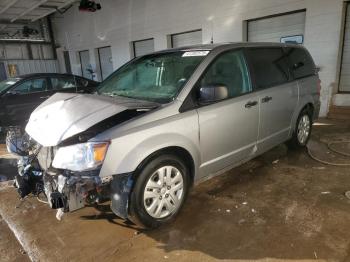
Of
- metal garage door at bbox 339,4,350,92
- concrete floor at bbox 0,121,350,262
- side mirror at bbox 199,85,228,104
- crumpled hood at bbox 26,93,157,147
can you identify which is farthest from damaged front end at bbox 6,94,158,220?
metal garage door at bbox 339,4,350,92

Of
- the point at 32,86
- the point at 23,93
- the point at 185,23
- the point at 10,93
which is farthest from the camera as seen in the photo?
the point at 185,23

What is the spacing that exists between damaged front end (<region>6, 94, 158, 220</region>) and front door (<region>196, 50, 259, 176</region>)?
694 millimetres

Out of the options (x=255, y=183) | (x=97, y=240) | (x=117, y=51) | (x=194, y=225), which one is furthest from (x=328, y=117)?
(x=117, y=51)

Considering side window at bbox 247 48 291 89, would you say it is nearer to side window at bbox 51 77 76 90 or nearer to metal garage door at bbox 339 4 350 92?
metal garage door at bbox 339 4 350 92

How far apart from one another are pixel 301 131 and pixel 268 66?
146 centimetres

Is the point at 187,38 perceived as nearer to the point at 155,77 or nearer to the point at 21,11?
the point at 155,77

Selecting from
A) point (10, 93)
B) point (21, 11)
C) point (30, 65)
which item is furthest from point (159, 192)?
point (30, 65)

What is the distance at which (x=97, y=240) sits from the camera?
98.3 inches

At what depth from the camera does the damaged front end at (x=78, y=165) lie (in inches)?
85.1

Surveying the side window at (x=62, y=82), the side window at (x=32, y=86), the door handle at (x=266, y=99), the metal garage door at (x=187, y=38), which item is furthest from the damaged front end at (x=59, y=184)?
the metal garage door at (x=187, y=38)

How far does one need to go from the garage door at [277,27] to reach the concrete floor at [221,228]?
484cm

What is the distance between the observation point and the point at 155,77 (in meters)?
3.08

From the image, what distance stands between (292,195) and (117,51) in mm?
11179

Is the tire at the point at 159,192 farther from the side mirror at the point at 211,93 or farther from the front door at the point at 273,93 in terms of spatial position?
the front door at the point at 273,93
